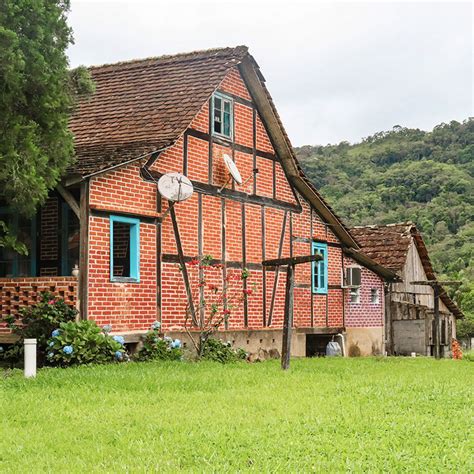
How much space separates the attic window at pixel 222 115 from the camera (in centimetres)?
1891

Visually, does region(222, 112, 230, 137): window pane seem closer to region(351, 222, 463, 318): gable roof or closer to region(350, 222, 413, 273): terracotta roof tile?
region(350, 222, 413, 273): terracotta roof tile

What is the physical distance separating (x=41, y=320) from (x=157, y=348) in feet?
7.85

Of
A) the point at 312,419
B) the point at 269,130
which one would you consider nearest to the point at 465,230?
the point at 269,130

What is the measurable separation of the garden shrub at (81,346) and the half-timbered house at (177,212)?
603mm

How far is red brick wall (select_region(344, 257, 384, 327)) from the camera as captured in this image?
82.2 feet

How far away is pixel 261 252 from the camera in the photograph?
2020 centimetres

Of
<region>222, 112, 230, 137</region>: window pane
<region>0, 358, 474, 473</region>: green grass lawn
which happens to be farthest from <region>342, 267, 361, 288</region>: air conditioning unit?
<region>0, 358, 474, 473</region>: green grass lawn

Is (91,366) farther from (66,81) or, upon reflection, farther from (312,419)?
(312,419)

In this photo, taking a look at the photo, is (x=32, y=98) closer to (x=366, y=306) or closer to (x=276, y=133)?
(x=276, y=133)

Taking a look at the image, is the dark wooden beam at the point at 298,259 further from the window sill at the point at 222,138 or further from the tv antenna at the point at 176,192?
the window sill at the point at 222,138

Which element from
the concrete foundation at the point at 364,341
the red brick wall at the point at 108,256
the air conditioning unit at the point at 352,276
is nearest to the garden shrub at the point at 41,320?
the red brick wall at the point at 108,256

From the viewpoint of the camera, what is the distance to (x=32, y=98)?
13523mm

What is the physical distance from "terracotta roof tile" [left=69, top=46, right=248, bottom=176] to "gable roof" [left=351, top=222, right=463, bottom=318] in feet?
40.5

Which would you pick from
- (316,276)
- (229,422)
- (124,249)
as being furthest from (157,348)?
(316,276)
